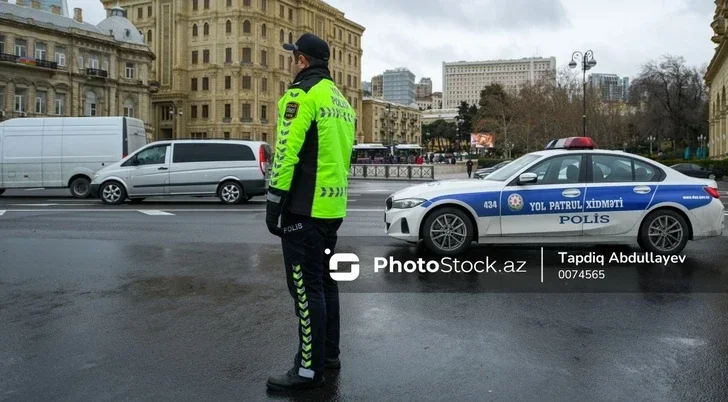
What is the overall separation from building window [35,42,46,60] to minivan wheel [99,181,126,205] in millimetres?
49925

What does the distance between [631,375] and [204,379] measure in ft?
8.60

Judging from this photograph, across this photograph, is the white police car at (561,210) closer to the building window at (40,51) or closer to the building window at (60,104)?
the building window at (40,51)

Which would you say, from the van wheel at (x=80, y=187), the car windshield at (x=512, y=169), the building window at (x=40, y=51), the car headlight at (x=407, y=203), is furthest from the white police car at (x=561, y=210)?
the building window at (x=40, y=51)

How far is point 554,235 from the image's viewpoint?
8.13m

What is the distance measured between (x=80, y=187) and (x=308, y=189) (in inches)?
733

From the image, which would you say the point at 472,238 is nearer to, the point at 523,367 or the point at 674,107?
the point at 523,367

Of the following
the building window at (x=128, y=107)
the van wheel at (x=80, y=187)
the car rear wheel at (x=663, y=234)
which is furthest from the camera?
the building window at (x=128, y=107)

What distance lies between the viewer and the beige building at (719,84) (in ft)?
175

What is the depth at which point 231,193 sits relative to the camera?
669 inches

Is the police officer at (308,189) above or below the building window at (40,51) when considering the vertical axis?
below

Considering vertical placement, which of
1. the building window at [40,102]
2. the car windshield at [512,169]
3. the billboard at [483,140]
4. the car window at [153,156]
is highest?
the building window at [40,102]

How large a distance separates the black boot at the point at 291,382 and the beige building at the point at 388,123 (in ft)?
334

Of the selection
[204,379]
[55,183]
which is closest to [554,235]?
[204,379]

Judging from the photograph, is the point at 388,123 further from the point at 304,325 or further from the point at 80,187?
the point at 304,325
